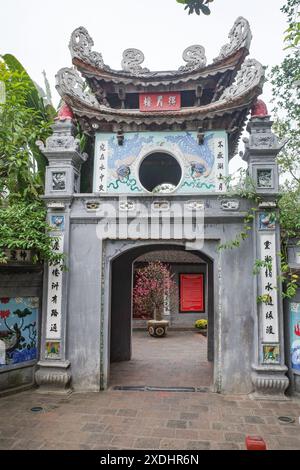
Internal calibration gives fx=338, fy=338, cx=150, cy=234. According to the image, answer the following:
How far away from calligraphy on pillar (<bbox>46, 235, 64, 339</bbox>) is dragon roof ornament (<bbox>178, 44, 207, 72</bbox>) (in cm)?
440

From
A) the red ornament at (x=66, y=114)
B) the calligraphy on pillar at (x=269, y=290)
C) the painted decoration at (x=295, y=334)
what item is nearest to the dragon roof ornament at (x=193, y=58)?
the red ornament at (x=66, y=114)

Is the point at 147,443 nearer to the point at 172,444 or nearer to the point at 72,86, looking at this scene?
the point at 172,444

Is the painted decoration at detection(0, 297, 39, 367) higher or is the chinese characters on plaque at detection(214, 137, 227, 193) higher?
the chinese characters on plaque at detection(214, 137, 227, 193)

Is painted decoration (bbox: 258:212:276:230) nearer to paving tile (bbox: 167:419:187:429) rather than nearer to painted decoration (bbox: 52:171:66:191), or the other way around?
paving tile (bbox: 167:419:187:429)

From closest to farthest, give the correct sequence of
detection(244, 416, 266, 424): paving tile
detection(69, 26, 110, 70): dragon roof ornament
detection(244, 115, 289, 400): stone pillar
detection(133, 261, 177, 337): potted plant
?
detection(244, 416, 266, 424): paving tile < detection(244, 115, 289, 400): stone pillar < detection(69, 26, 110, 70): dragon roof ornament < detection(133, 261, 177, 337): potted plant

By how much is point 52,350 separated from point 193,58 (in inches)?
253

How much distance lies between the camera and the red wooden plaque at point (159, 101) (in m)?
7.02

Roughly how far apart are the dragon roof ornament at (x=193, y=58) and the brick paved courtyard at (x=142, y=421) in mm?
6361

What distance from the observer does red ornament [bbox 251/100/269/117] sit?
628cm

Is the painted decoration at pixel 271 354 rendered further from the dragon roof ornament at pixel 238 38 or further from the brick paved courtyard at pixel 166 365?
the dragon roof ornament at pixel 238 38

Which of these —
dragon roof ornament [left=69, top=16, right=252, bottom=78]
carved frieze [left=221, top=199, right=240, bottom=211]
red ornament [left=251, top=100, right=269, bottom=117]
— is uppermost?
dragon roof ornament [left=69, top=16, right=252, bottom=78]

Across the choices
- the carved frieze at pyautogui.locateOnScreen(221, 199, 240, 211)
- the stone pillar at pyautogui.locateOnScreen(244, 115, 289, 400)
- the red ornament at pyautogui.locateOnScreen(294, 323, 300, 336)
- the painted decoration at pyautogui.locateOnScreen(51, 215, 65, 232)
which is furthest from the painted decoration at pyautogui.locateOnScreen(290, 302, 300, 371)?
the painted decoration at pyautogui.locateOnScreen(51, 215, 65, 232)

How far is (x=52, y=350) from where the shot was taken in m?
5.91

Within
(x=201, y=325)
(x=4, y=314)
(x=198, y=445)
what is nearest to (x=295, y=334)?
(x=198, y=445)
